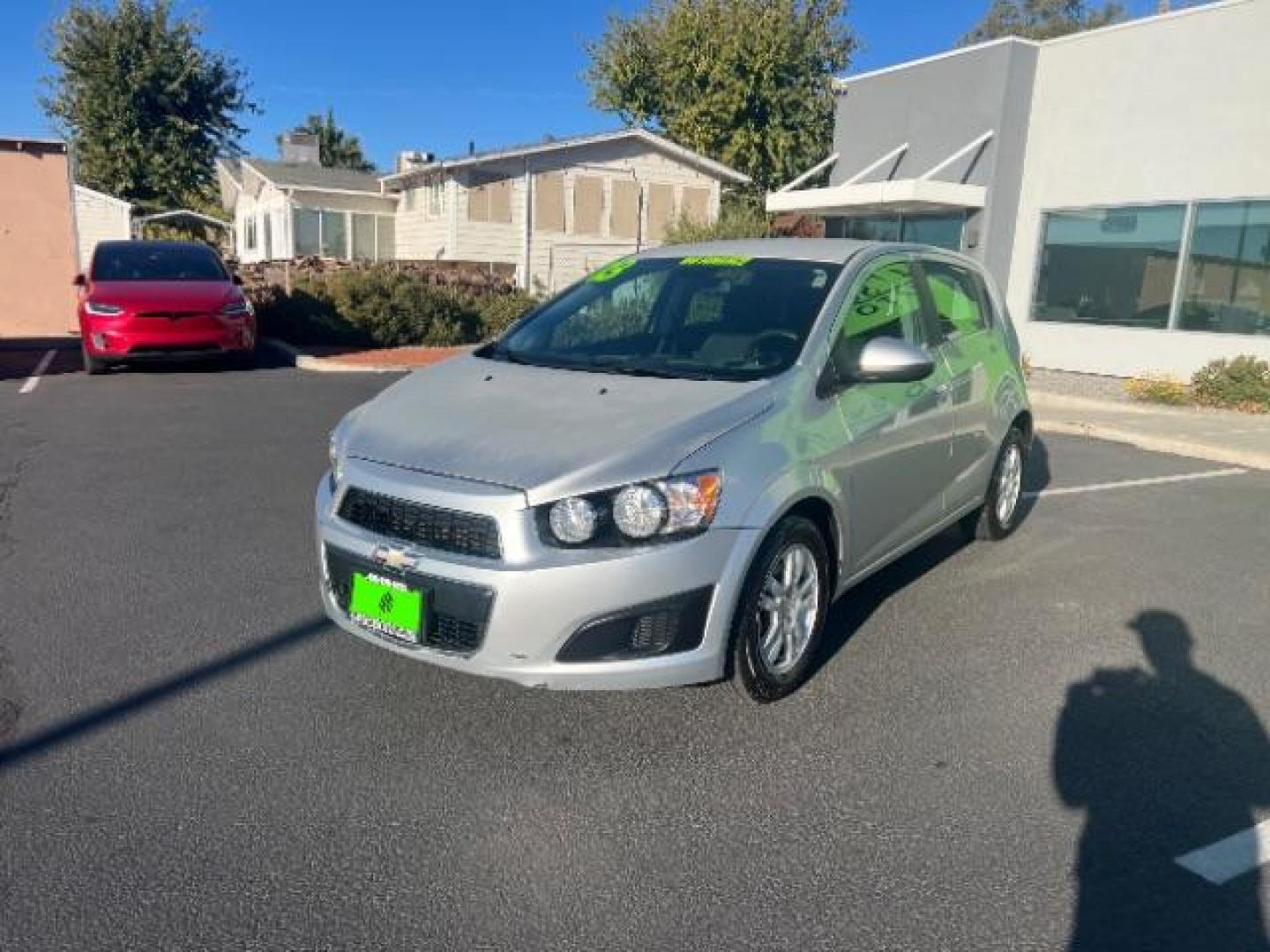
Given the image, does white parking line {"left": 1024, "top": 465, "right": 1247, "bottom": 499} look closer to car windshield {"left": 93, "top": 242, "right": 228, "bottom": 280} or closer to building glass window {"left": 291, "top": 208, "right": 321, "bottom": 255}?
car windshield {"left": 93, "top": 242, "right": 228, "bottom": 280}

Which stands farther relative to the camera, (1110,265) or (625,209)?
(625,209)

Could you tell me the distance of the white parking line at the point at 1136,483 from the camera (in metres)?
7.30

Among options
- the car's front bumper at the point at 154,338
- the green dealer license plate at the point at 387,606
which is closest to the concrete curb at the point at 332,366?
the car's front bumper at the point at 154,338

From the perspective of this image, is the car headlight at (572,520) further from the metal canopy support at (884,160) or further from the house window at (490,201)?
the house window at (490,201)

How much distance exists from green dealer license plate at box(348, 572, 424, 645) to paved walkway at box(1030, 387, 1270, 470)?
837 cm

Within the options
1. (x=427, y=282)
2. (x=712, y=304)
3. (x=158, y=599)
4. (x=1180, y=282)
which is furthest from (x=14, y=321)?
(x=1180, y=282)

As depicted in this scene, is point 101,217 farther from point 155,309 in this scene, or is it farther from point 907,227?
point 907,227

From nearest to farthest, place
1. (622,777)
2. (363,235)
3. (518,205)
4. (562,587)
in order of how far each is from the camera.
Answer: (562,587), (622,777), (518,205), (363,235)

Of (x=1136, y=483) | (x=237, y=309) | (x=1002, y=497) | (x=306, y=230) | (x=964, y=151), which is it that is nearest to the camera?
(x=1002, y=497)

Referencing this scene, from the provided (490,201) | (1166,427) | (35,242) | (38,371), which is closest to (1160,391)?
(1166,427)

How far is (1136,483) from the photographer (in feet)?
25.6

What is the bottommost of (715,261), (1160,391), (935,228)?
(1160,391)

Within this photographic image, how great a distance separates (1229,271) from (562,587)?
45.1 ft

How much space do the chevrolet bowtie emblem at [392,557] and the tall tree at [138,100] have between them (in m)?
38.0
